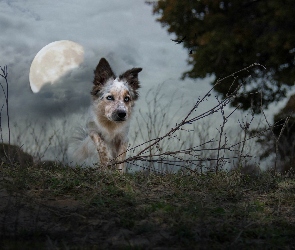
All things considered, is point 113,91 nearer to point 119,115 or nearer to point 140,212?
point 119,115

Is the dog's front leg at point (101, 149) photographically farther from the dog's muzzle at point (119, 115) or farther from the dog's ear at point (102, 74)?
the dog's ear at point (102, 74)

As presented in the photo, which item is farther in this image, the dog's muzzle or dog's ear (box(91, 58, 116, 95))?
dog's ear (box(91, 58, 116, 95))

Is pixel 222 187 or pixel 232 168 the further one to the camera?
pixel 232 168

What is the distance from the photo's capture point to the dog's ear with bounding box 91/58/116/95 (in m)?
7.43

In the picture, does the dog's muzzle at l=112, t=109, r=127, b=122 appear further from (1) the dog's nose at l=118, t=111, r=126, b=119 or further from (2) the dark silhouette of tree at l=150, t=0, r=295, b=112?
(2) the dark silhouette of tree at l=150, t=0, r=295, b=112

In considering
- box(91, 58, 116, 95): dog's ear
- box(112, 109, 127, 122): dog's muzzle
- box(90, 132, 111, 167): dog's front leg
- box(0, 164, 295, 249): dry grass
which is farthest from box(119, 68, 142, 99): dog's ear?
box(0, 164, 295, 249): dry grass

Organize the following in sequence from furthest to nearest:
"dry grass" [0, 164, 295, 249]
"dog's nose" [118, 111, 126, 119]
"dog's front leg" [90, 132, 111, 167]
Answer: "dog's front leg" [90, 132, 111, 167] → "dog's nose" [118, 111, 126, 119] → "dry grass" [0, 164, 295, 249]

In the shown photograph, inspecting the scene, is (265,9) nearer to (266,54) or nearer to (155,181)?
(266,54)

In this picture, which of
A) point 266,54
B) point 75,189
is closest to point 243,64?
point 266,54

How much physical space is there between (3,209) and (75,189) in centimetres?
85

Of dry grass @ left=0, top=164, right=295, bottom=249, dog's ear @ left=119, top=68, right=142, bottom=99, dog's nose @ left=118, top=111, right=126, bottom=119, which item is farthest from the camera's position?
dog's ear @ left=119, top=68, right=142, bottom=99

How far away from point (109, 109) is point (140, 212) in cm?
332

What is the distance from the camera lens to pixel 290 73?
13.0m

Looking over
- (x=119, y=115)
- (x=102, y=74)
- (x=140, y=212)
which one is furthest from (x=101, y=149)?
(x=140, y=212)
